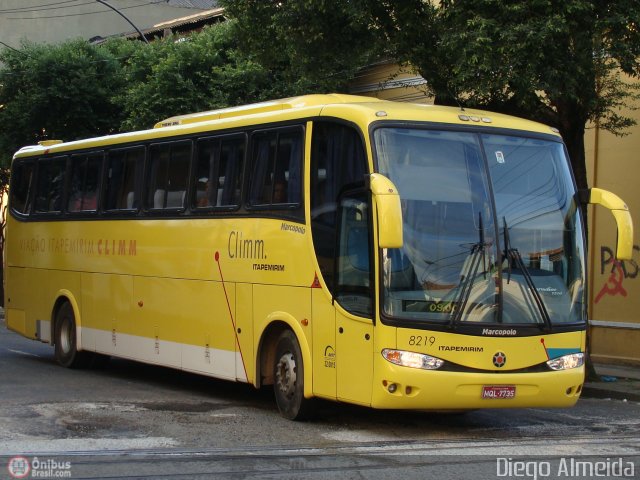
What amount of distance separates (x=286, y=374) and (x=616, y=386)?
6.21 meters

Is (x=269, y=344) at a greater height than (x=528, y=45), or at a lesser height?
lesser

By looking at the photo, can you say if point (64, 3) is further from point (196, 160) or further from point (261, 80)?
point (196, 160)

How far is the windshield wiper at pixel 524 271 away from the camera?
9.91m

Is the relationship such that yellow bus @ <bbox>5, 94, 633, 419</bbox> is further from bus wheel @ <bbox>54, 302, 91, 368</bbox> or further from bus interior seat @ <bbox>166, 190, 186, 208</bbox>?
bus wheel @ <bbox>54, 302, 91, 368</bbox>

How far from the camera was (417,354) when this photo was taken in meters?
9.54

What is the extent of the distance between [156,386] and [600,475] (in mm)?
7365

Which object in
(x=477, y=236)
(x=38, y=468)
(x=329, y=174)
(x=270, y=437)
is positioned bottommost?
(x=270, y=437)

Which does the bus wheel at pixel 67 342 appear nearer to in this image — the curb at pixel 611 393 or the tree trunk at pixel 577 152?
the curb at pixel 611 393

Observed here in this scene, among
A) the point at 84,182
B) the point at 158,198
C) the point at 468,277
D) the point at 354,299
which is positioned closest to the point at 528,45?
the point at 468,277

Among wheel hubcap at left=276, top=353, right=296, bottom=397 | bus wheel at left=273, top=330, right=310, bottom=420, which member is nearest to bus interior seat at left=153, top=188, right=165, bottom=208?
bus wheel at left=273, top=330, right=310, bottom=420

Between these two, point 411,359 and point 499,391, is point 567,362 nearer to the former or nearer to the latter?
point 499,391

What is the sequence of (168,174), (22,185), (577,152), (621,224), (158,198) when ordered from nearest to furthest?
(621,224), (168,174), (158,198), (577,152), (22,185)

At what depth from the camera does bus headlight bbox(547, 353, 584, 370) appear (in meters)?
10.1

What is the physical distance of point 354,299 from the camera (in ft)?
32.9
